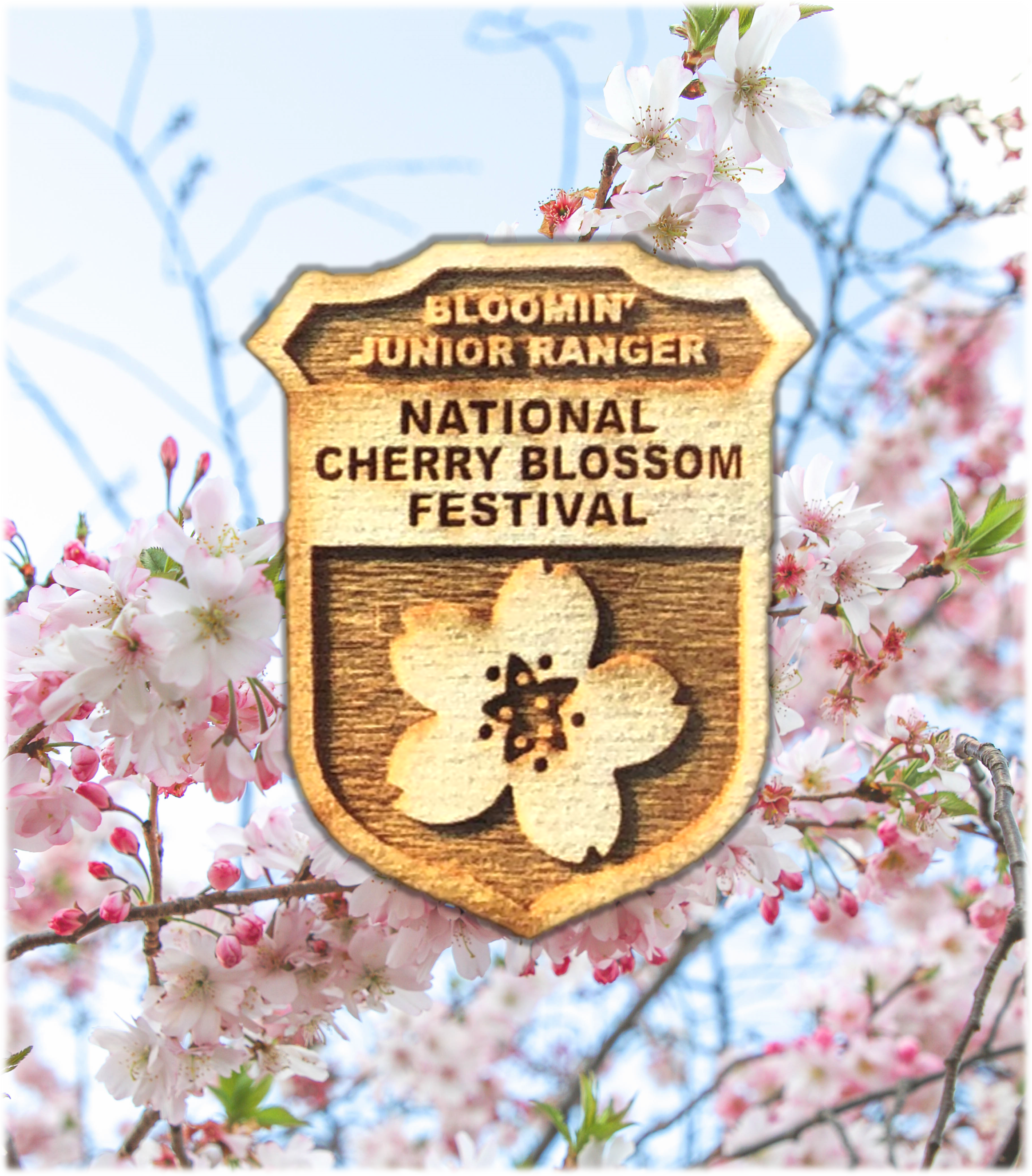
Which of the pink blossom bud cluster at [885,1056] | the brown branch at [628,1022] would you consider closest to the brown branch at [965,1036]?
the brown branch at [628,1022]

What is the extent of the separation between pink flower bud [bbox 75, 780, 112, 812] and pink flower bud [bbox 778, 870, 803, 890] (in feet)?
2.59

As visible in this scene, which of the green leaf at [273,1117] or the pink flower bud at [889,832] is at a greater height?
the pink flower bud at [889,832]

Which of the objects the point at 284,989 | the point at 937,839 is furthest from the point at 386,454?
the point at 937,839

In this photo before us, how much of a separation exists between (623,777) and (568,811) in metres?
0.05

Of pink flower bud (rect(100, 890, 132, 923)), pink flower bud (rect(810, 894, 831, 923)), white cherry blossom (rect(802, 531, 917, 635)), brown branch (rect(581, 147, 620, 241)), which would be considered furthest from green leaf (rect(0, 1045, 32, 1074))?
pink flower bud (rect(810, 894, 831, 923))

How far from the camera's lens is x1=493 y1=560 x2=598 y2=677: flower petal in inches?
35.5

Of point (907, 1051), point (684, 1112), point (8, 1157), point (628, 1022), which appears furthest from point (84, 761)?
point (907, 1051)

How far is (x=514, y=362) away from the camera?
3.17ft

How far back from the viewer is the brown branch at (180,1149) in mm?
1412

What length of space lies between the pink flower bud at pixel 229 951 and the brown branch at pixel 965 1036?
73 cm

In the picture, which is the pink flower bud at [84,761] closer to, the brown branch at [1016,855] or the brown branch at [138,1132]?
the brown branch at [138,1132]

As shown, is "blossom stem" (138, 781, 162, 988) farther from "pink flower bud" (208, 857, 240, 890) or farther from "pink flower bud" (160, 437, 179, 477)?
"pink flower bud" (160, 437, 179, 477)

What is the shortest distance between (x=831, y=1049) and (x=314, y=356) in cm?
245

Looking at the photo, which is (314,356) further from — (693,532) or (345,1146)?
(345,1146)
